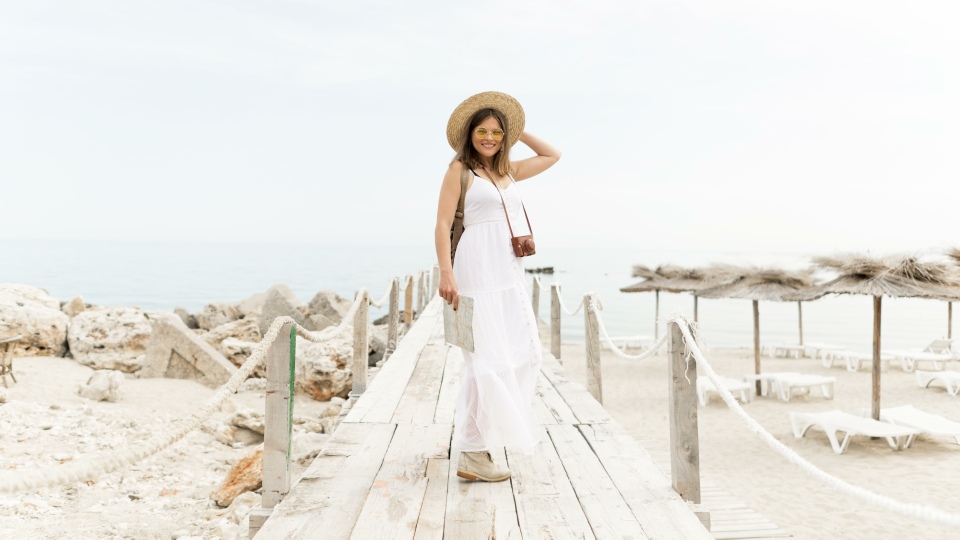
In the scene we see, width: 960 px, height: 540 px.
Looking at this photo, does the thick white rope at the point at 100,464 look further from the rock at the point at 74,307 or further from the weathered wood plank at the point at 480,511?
the rock at the point at 74,307

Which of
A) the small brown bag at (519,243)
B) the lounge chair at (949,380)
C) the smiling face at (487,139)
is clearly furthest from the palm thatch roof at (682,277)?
the smiling face at (487,139)

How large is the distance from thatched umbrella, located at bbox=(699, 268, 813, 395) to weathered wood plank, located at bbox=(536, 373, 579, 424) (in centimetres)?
900

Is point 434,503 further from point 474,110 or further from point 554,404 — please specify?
point 554,404

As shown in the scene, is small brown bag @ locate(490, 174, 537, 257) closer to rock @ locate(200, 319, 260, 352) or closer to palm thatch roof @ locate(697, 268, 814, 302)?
rock @ locate(200, 319, 260, 352)

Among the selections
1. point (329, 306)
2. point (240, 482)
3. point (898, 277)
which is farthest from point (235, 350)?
point (898, 277)

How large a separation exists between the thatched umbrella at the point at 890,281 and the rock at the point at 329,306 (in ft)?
34.3

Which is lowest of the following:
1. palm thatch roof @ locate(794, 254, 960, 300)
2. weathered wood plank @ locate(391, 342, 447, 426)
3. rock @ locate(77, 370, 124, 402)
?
rock @ locate(77, 370, 124, 402)

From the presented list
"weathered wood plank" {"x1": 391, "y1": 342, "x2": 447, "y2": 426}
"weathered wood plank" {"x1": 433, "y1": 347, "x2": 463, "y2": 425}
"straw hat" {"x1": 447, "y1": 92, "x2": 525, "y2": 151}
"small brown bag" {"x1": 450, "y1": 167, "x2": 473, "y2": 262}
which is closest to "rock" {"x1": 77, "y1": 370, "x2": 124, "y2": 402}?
"weathered wood plank" {"x1": 391, "y1": 342, "x2": 447, "y2": 426}

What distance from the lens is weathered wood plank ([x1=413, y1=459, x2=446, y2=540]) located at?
2.41m

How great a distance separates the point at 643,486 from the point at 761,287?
1203cm

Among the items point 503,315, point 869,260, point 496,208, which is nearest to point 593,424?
point 503,315

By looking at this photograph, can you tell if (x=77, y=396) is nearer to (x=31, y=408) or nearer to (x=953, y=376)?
(x=31, y=408)

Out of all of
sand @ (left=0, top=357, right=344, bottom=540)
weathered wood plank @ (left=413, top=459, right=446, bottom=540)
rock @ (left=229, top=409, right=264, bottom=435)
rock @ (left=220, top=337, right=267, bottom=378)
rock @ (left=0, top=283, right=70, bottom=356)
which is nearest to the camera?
weathered wood plank @ (left=413, top=459, right=446, bottom=540)

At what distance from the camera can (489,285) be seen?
9.49 feet
